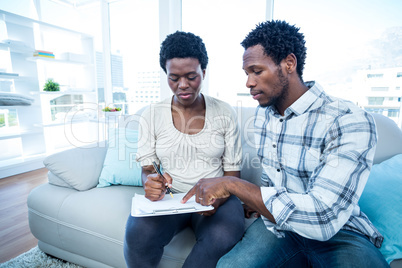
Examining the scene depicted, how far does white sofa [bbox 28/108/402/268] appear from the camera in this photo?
1138mm

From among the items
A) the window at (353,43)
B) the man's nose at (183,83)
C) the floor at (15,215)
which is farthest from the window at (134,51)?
the man's nose at (183,83)

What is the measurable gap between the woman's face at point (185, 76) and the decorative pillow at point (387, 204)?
34.7 inches

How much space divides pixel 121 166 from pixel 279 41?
43.1 inches

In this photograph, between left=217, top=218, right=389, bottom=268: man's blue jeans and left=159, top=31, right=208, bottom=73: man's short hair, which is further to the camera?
left=159, top=31, right=208, bottom=73: man's short hair

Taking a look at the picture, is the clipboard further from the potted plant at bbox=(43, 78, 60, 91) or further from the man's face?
the potted plant at bbox=(43, 78, 60, 91)

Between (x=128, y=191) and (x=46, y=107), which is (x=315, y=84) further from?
(x=46, y=107)

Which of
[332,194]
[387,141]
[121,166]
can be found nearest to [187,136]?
[121,166]

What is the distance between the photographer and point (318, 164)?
804mm

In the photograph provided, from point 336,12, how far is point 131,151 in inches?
85.0

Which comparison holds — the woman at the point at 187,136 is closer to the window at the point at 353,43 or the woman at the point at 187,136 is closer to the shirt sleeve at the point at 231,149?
the shirt sleeve at the point at 231,149

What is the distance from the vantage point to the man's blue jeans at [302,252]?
0.73 meters

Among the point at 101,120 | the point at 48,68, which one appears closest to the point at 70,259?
the point at 101,120

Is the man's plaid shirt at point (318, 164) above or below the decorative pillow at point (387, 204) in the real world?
above

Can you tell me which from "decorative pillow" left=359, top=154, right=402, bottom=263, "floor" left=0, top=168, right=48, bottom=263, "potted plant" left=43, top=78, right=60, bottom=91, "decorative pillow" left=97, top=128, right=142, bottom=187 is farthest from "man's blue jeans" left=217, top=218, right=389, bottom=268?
"potted plant" left=43, top=78, right=60, bottom=91
